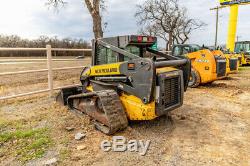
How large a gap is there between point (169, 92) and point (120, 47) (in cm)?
129

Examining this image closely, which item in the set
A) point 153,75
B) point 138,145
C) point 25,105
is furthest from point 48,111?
point 153,75

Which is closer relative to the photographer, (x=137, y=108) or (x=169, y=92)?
(x=137, y=108)

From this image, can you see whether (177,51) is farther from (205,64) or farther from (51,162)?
(51,162)

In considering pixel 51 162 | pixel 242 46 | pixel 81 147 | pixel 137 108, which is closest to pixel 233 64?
pixel 137 108

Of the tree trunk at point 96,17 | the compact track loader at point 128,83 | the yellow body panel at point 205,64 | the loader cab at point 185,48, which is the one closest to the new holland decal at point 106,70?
the compact track loader at point 128,83

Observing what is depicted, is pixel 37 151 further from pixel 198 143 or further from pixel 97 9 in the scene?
pixel 97 9

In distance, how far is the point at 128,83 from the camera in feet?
14.2

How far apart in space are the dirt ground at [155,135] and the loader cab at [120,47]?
4.35 feet

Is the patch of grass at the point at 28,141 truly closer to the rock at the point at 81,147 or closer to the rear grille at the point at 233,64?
the rock at the point at 81,147

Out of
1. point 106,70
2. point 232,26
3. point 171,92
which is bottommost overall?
point 171,92

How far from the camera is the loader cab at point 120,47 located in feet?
14.5

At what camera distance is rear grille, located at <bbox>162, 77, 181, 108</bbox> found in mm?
4188

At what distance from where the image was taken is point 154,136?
4.29 metres

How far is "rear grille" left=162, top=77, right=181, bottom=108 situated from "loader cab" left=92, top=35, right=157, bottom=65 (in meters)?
0.86
